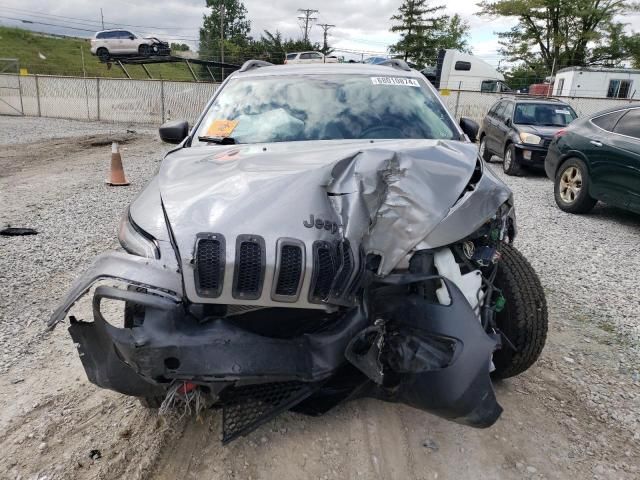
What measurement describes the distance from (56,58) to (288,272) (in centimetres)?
5709

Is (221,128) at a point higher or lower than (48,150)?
higher

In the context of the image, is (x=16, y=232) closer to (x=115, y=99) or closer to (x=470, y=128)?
(x=470, y=128)

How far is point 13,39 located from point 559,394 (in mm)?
64133

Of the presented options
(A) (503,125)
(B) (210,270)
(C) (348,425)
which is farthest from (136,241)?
(A) (503,125)

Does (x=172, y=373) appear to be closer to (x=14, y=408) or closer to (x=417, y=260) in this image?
(x=417, y=260)

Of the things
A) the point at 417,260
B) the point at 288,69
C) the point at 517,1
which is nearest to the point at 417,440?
the point at 417,260

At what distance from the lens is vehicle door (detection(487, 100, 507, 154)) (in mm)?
11516

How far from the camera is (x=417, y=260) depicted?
2166mm

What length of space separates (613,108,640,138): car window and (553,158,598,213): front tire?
2.07ft

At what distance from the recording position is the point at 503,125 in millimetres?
11195

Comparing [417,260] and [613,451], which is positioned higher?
[417,260]

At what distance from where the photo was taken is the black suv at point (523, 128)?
10.1 meters

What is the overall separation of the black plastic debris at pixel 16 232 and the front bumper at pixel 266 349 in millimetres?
4133

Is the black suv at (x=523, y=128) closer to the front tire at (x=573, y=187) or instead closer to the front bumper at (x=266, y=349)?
the front tire at (x=573, y=187)
